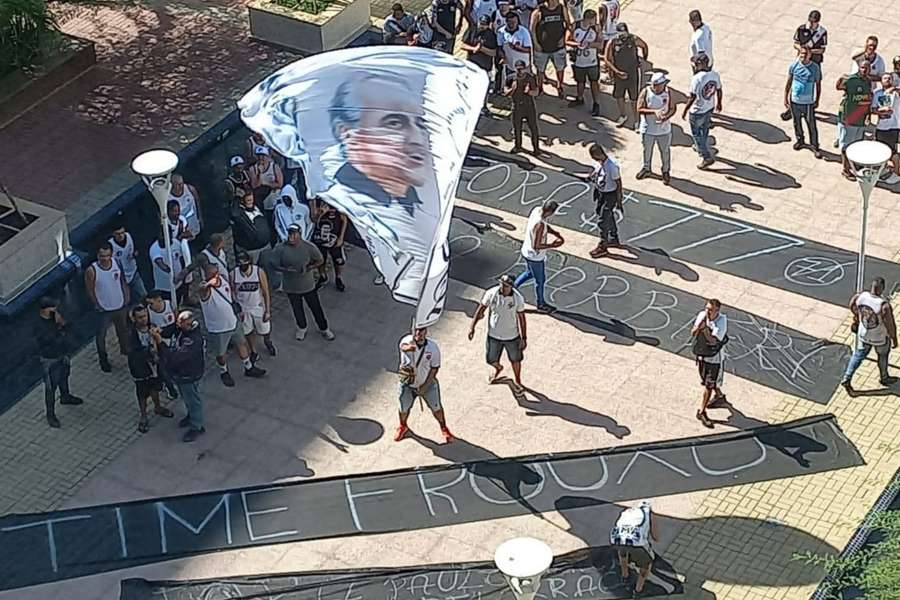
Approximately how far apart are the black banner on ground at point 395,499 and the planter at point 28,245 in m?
3.56

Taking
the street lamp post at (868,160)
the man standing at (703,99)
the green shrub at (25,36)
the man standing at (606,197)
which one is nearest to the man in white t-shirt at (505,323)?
the man standing at (606,197)

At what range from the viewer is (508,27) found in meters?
23.6

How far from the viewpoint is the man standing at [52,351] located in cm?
1844

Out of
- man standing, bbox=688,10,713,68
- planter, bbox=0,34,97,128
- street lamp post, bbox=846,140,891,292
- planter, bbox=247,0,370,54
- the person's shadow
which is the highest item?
street lamp post, bbox=846,140,891,292

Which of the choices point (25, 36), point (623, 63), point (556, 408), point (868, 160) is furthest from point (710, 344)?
point (25, 36)

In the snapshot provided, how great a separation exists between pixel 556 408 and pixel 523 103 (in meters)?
5.31

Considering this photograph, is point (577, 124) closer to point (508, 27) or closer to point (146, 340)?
point (508, 27)

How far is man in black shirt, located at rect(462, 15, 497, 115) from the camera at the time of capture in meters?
24.1

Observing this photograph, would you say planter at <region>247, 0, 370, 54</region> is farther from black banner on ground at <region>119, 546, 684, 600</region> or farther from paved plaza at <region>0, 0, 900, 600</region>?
black banner on ground at <region>119, 546, 684, 600</region>

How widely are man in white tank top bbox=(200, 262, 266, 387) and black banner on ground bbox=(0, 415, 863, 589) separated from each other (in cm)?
188

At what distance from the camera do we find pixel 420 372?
58.7ft

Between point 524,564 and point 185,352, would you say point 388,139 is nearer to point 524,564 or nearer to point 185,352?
point 185,352

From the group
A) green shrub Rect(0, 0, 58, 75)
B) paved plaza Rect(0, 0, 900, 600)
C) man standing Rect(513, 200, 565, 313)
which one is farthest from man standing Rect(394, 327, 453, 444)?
green shrub Rect(0, 0, 58, 75)

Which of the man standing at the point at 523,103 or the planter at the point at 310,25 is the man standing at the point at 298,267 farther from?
the planter at the point at 310,25
